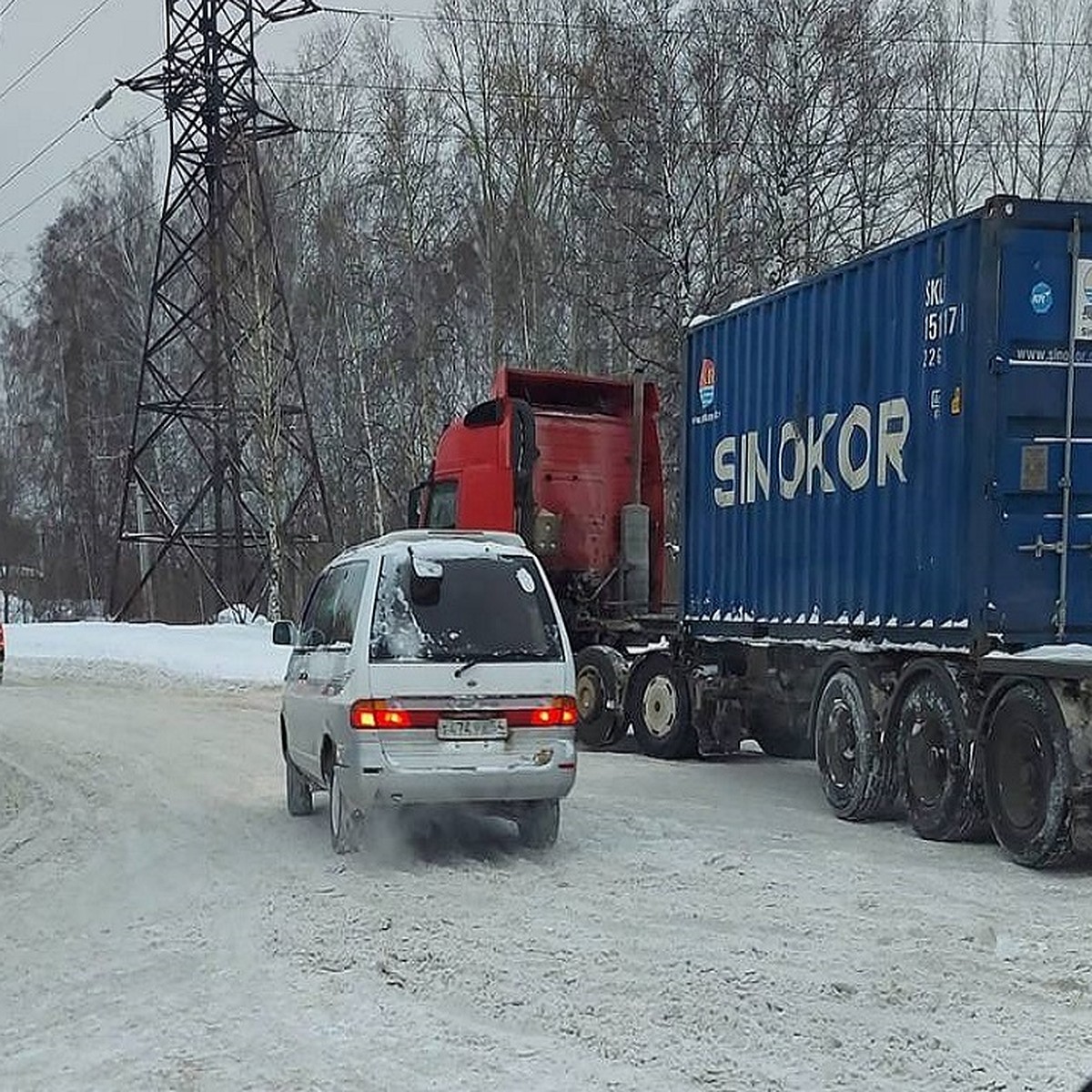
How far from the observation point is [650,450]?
16766 mm

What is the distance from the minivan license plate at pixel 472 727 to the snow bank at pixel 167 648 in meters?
15.3

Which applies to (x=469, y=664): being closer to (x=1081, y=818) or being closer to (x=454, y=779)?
(x=454, y=779)

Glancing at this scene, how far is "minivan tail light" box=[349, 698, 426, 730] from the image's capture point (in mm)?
8875

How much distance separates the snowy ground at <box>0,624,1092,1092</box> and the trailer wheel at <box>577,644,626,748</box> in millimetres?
3589

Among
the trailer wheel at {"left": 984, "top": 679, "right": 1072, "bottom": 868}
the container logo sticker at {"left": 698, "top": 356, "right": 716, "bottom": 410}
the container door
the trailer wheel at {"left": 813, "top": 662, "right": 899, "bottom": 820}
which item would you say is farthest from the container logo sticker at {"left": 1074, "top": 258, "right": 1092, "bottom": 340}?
the container logo sticker at {"left": 698, "top": 356, "right": 716, "bottom": 410}

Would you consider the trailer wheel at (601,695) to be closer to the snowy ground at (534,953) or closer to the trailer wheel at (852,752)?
the snowy ground at (534,953)

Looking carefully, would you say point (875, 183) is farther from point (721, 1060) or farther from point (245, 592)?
point (721, 1060)

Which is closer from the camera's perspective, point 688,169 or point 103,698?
point 103,698

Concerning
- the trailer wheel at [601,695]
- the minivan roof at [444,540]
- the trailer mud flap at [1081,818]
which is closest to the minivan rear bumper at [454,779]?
the minivan roof at [444,540]

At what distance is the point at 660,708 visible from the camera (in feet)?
49.1

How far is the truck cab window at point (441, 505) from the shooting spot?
16547mm

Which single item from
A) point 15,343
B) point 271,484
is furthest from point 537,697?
point 15,343

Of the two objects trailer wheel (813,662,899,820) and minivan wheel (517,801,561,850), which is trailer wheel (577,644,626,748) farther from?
minivan wheel (517,801,561,850)

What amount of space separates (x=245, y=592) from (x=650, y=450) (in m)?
22.4
